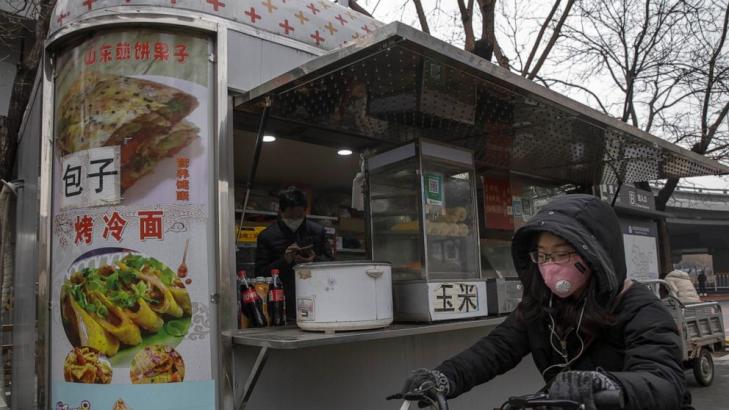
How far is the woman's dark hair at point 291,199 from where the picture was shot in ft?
15.5

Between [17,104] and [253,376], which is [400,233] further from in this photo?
[17,104]

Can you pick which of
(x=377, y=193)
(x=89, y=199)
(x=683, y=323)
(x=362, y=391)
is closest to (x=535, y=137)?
(x=377, y=193)

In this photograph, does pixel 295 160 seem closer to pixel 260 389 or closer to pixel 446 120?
pixel 446 120

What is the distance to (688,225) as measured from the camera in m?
39.8

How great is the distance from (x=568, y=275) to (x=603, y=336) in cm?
23

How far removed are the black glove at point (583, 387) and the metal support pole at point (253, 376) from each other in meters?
1.78

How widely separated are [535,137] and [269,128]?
219cm

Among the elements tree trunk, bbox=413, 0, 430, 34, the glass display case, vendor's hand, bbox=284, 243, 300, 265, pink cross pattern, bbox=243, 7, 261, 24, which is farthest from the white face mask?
tree trunk, bbox=413, 0, 430, 34

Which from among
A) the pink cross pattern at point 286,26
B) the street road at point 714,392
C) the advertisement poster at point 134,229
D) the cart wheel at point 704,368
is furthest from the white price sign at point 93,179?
the cart wheel at point 704,368

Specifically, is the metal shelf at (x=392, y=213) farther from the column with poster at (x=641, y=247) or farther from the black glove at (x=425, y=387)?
the column with poster at (x=641, y=247)

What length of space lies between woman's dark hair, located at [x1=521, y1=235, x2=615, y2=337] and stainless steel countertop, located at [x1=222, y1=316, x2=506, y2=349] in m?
1.13

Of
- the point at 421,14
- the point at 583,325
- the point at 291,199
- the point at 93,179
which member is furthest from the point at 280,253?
the point at 421,14

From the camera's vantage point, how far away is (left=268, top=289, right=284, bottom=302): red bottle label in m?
3.88

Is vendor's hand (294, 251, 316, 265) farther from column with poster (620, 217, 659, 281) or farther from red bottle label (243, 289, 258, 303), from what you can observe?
column with poster (620, 217, 659, 281)
